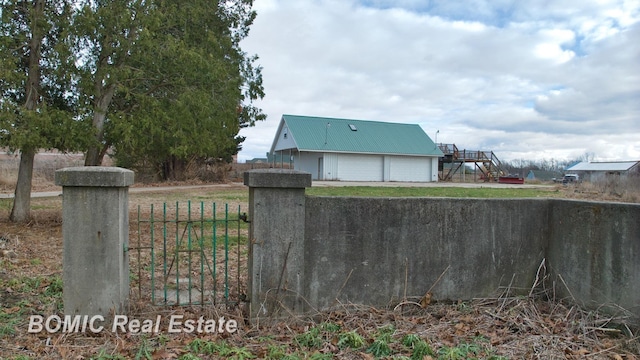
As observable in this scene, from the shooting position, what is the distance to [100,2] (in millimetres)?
7918

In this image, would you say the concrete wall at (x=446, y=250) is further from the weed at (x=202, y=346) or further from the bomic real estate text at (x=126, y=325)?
the weed at (x=202, y=346)

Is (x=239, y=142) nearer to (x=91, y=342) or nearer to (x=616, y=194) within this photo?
(x=616, y=194)

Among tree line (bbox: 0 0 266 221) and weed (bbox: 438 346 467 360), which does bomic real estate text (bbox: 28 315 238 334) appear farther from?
tree line (bbox: 0 0 266 221)

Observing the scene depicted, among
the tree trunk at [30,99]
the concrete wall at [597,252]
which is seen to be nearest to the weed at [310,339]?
the concrete wall at [597,252]

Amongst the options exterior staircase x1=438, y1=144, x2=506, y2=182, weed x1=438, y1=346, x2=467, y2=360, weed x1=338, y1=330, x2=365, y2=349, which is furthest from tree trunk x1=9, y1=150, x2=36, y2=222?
exterior staircase x1=438, y1=144, x2=506, y2=182

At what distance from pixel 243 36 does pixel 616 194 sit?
19195 millimetres

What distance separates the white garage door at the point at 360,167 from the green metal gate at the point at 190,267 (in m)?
25.0

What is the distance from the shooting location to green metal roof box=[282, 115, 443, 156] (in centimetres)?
3338

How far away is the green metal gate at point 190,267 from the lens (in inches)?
165

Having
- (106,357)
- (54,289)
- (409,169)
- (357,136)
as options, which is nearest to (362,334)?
(106,357)

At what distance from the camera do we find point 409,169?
3622 centimetres

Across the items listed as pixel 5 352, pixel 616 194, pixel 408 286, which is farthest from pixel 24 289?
pixel 616 194

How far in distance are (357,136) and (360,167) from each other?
8.39 ft

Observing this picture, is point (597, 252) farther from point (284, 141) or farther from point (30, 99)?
point (284, 141)
